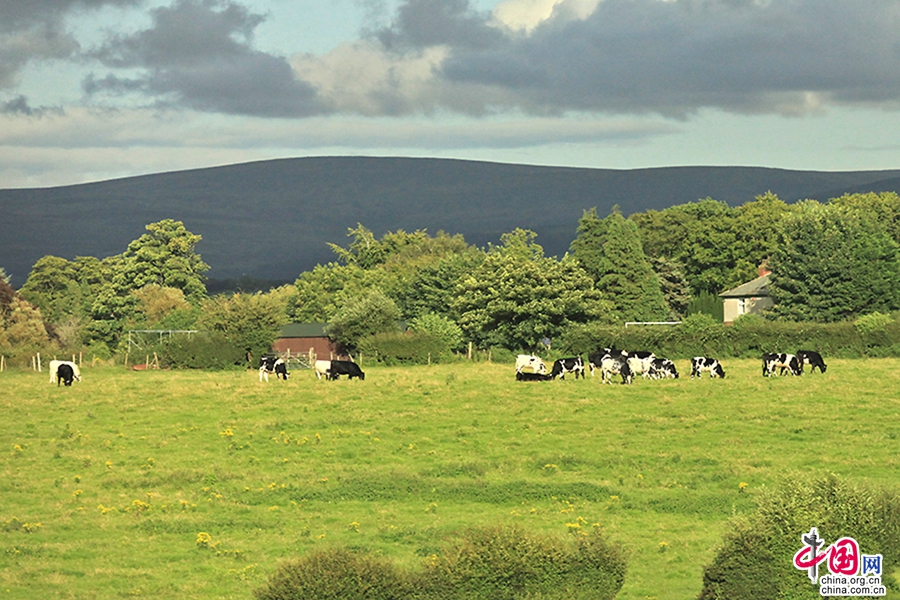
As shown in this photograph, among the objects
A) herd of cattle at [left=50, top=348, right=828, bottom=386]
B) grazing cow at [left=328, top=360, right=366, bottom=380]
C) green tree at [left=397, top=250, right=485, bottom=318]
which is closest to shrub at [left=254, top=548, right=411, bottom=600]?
herd of cattle at [left=50, top=348, right=828, bottom=386]

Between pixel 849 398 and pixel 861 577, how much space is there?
22.7 meters

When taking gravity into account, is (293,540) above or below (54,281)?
below

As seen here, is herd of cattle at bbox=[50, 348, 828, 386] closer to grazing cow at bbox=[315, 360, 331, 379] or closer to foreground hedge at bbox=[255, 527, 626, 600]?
grazing cow at bbox=[315, 360, 331, 379]

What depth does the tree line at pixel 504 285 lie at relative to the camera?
229ft

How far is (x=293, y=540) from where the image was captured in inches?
721

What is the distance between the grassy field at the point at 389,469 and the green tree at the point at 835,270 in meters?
35.6

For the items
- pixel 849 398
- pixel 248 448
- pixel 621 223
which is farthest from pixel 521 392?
pixel 621 223

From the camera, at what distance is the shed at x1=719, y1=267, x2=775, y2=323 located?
90875 mm

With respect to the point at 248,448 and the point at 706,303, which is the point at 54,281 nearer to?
the point at 706,303

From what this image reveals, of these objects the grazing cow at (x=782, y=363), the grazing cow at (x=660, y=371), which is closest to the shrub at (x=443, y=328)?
the grazing cow at (x=660, y=371)

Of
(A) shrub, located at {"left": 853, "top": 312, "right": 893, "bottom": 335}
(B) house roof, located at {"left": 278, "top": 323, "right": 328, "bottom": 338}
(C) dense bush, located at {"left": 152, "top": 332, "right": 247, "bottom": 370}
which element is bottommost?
(C) dense bush, located at {"left": 152, "top": 332, "right": 247, "bottom": 370}

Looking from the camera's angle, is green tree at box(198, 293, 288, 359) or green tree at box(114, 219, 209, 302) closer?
Result: green tree at box(198, 293, 288, 359)

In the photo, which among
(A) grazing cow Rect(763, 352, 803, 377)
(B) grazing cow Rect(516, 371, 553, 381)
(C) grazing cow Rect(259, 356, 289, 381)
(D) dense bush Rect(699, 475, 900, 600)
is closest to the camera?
(D) dense bush Rect(699, 475, 900, 600)

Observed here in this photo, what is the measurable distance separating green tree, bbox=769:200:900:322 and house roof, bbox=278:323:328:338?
3345cm
